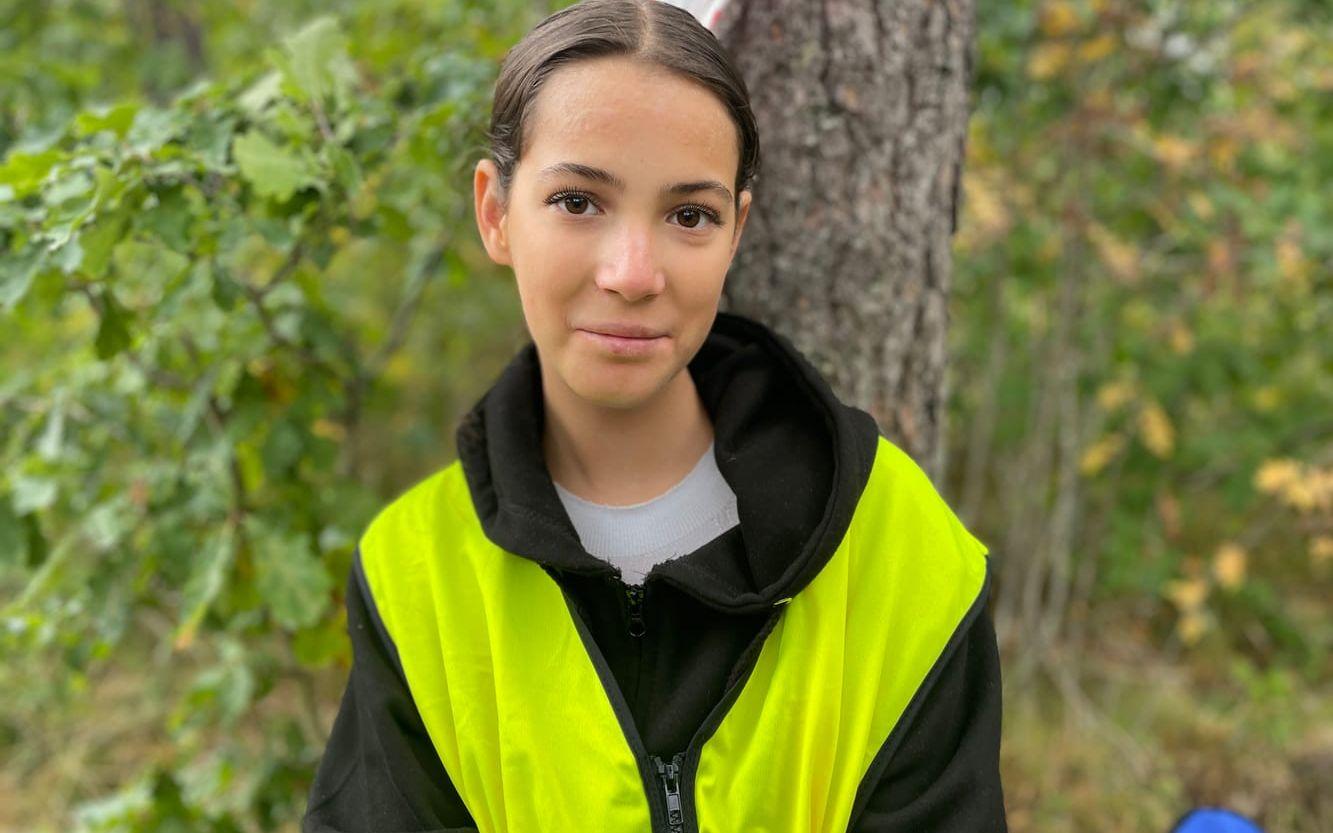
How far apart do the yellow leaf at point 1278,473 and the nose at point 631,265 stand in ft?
10.1

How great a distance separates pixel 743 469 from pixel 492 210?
0.53 meters

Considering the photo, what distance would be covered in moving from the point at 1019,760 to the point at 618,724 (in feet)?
9.00

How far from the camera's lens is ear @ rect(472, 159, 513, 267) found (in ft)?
4.80

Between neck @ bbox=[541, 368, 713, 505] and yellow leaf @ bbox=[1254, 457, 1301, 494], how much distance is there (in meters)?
2.83

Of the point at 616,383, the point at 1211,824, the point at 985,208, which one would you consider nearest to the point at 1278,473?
the point at 985,208

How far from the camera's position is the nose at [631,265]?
50.2 inches

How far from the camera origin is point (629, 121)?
127cm

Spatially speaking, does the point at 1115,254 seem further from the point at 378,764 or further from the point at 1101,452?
the point at 378,764

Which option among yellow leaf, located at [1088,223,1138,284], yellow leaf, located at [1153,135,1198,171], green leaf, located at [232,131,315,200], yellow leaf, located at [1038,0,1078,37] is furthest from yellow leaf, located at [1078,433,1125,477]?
green leaf, located at [232,131,315,200]

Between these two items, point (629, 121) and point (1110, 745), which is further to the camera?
point (1110, 745)

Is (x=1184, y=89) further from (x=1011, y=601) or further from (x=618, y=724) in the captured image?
(x=618, y=724)

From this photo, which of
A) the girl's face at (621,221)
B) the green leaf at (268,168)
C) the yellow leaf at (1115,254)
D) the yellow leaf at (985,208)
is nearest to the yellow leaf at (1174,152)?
the yellow leaf at (1115,254)

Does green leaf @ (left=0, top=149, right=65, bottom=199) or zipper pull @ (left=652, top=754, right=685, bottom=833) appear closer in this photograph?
zipper pull @ (left=652, top=754, right=685, bottom=833)

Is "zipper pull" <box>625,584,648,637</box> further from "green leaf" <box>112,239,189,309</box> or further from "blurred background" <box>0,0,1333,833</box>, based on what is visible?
"green leaf" <box>112,239,189,309</box>
